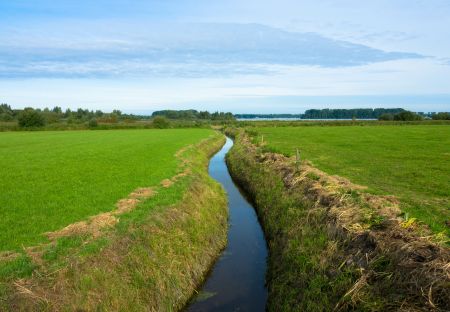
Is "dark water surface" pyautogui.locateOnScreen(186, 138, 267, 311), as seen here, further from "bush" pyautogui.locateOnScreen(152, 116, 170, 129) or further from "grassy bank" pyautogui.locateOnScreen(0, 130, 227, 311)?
"bush" pyautogui.locateOnScreen(152, 116, 170, 129)

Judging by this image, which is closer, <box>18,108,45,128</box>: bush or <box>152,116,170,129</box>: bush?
<box>18,108,45,128</box>: bush

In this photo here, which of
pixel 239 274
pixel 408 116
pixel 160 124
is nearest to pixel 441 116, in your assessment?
pixel 408 116

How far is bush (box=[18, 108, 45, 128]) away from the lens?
89.8m

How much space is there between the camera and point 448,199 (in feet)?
49.2

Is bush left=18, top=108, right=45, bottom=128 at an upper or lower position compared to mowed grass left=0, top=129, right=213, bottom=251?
upper

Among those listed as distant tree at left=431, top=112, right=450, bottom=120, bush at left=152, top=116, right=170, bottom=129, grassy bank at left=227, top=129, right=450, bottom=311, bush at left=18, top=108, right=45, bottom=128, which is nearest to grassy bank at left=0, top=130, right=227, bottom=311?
grassy bank at left=227, top=129, right=450, bottom=311

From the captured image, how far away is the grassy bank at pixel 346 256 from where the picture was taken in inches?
287

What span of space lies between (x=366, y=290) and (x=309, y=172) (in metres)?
11.4

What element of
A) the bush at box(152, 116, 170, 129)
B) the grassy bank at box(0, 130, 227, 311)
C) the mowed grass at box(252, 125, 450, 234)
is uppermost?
the bush at box(152, 116, 170, 129)

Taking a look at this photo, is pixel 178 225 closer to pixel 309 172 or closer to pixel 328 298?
pixel 328 298

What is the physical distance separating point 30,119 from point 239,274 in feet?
311

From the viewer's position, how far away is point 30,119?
91.2 metres

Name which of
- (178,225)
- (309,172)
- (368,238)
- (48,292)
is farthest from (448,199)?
(48,292)

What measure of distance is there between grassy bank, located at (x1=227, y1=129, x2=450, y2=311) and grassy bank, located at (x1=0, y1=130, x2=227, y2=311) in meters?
2.93
